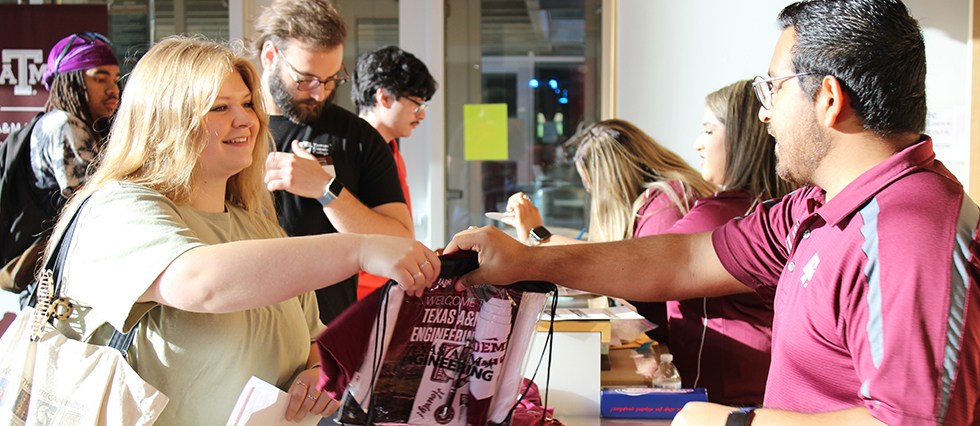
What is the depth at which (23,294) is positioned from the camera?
7.00ft

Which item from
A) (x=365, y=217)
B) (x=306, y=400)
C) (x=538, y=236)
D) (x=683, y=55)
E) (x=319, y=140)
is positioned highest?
(x=683, y=55)

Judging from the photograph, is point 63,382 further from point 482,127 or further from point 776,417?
point 482,127

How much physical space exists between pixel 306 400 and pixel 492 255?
451 millimetres

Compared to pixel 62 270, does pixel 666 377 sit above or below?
below

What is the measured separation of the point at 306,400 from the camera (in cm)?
122

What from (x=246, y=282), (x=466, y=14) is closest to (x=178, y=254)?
(x=246, y=282)

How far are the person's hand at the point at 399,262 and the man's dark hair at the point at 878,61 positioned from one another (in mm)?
716

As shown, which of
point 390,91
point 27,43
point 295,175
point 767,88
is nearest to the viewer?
point 767,88

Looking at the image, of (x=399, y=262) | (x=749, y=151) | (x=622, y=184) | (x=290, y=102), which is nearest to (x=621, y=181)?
(x=622, y=184)

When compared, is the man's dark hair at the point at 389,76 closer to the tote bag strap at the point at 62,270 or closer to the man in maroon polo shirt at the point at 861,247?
the man in maroon polo shirt at the point at 861,247

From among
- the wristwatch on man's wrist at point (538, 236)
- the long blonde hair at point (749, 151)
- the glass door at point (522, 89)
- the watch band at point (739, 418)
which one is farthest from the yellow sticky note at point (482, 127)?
the watch band at point (739, 418)

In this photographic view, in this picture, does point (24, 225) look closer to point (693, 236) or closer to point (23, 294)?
point (23, 294)

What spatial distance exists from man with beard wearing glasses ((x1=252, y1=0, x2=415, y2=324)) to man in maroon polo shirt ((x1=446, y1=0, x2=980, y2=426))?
805 mm

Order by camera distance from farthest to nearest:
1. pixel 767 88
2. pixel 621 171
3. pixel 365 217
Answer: pixel 621 171
pixel 365 217
pixel 767 88
